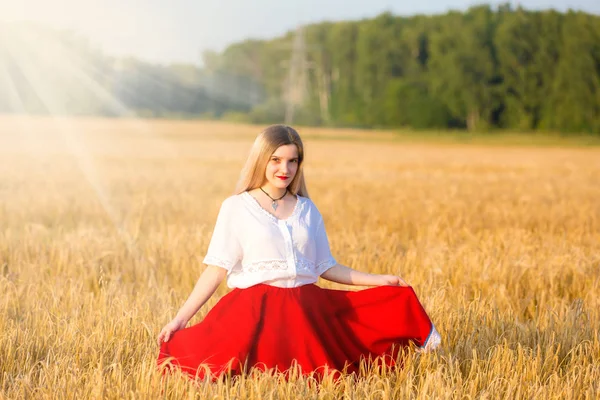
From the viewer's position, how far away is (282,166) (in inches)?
109

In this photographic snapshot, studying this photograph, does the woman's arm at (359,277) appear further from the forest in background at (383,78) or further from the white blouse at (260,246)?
the forest in background at (383,78)

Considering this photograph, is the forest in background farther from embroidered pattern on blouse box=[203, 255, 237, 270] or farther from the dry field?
embroidered pattern on blouse box=[203, 255, 237, 270]

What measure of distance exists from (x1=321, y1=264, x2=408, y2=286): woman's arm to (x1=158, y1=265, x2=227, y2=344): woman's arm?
0.44 metres

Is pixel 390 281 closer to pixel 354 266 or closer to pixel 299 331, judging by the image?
pixel 299 331

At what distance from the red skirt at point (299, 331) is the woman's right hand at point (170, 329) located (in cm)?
2

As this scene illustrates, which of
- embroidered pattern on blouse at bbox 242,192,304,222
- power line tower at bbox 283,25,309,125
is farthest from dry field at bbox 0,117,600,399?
power line tower at bbox 283,25,309,125

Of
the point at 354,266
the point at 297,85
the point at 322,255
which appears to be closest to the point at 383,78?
the point at 297,85

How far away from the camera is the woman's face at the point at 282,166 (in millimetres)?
2770

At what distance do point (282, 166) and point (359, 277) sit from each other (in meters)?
0.52

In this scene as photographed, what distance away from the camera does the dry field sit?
2645mm

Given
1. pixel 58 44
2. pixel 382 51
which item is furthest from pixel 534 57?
pixel 58 44

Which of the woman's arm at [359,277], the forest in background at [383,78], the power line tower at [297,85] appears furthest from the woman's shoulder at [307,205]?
the power line tower at [297,85]

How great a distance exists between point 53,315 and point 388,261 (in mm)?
2444

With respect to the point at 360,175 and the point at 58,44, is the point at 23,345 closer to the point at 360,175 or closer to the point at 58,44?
the point at 360,175
